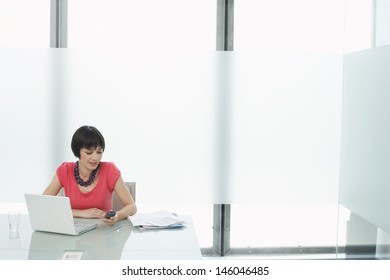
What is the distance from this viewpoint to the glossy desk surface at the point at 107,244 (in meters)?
2.59

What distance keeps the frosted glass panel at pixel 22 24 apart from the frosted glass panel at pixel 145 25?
0.23m

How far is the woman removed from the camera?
3.26m

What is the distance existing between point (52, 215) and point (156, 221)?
1.94 ft

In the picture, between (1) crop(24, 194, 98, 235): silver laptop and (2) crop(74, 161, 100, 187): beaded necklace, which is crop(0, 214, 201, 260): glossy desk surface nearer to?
(1) crop(24, 194, 98, 235): silver laptop

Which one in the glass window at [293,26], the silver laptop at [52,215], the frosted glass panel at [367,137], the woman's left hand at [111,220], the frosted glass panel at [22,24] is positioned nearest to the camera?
the silver laptop at [52,215]

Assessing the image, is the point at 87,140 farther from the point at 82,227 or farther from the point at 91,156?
the point at 82,227

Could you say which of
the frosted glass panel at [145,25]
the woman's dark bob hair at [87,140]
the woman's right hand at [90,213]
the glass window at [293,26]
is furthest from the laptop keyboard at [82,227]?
the glass window at [293,26]

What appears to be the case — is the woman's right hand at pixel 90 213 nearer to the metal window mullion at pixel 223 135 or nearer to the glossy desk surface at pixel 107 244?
the glossy desk surface at pixel 107 244

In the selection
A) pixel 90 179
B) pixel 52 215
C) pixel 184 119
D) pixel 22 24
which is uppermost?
pixel 22 24

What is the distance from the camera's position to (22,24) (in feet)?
14.3

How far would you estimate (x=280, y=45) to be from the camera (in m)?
4.48

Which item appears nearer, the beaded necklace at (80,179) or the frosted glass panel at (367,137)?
the beaded necklace at (80,179)

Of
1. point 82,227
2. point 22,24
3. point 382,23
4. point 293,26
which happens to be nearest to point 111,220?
point 82,227

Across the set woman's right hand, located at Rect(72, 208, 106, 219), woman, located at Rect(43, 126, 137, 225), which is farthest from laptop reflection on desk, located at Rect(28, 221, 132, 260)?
woman, located at Rect(43, 126, 137, 225)
